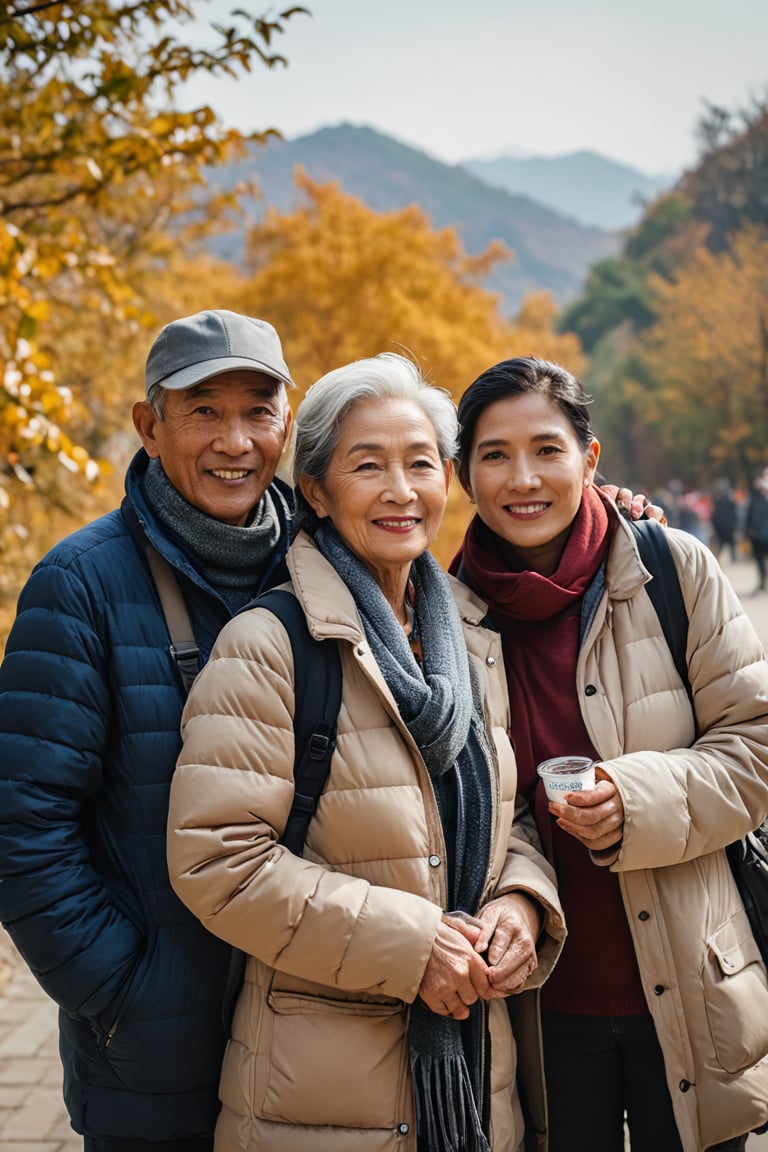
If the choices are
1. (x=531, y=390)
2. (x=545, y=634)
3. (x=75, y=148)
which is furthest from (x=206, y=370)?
(x=75, y=148)

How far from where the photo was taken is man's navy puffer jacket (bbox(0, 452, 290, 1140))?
2.14m

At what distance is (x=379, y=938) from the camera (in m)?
2.06

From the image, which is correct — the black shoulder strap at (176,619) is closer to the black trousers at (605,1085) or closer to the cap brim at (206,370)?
the cap brim at (206,370)

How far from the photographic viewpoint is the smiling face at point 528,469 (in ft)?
8.63

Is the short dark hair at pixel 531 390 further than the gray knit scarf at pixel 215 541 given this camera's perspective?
Yes

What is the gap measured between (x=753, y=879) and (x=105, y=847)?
1.57 meters

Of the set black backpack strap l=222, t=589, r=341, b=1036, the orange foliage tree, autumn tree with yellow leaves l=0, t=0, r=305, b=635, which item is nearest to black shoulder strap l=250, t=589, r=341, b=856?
black backpack strap l=222, t=589, r=341, b=1036

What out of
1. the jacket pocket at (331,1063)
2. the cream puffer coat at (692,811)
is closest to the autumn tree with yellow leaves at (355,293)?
the cream puffer coat at (692,811)

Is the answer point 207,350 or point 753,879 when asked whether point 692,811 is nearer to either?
point 753,879

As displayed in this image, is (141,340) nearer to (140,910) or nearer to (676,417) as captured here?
(140,910)

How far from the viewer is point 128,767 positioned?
2256 mm

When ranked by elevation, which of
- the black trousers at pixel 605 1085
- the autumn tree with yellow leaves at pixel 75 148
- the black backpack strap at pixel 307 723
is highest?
the autumn tree with yellow leaves at pixel 75 148

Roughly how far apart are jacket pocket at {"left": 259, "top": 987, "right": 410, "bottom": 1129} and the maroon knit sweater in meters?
0.56

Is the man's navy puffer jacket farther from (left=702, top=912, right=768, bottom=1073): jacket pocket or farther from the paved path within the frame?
the paved path
